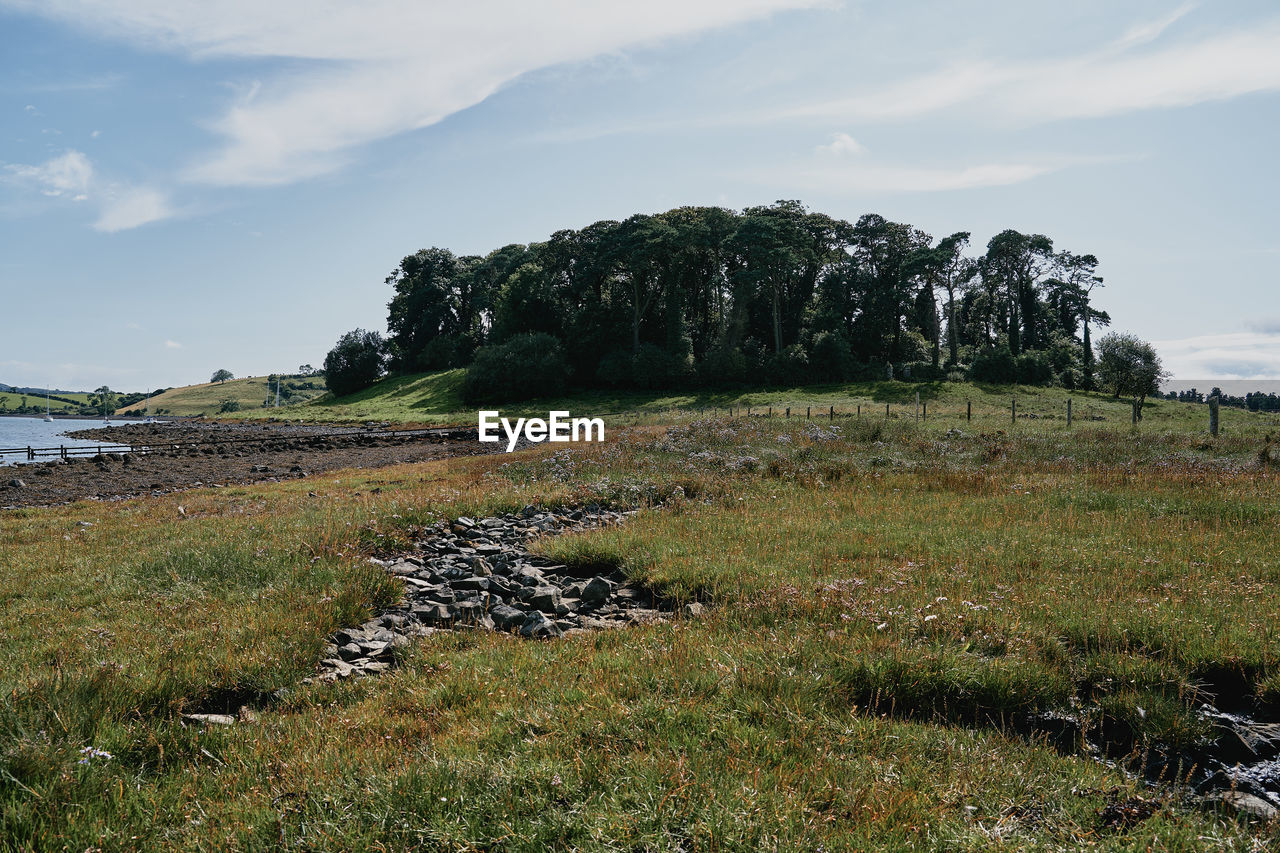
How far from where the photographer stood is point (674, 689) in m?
5.63

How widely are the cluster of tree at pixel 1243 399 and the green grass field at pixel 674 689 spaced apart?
5674 centimetres

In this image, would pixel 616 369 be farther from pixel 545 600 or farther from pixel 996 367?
pixel 545 600

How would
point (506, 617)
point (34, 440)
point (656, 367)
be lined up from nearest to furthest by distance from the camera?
point (506, 617)
point (34, 440)
point (656, 367)

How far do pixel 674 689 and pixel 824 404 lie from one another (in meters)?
56.1

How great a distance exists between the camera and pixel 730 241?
73562 mm

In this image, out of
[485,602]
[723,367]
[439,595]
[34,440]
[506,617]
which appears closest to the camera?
[506,617]

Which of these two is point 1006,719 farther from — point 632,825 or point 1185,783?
point 632,825

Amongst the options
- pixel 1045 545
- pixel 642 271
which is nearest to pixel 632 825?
pixel 1045 545

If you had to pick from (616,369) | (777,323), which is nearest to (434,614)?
(616,369)

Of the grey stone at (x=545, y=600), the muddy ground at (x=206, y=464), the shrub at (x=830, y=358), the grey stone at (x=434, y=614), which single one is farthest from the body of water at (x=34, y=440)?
the shrub at (x=830, y=358)

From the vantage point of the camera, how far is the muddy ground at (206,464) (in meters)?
26.6

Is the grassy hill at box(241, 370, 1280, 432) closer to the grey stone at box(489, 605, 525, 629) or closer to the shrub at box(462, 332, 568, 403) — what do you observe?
the shrub at box(462, 332, 568, 403)

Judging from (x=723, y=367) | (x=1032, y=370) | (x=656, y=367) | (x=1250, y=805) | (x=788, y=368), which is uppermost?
(x=656, y=367)

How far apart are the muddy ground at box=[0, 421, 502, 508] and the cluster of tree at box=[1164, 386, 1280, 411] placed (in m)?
60.2
